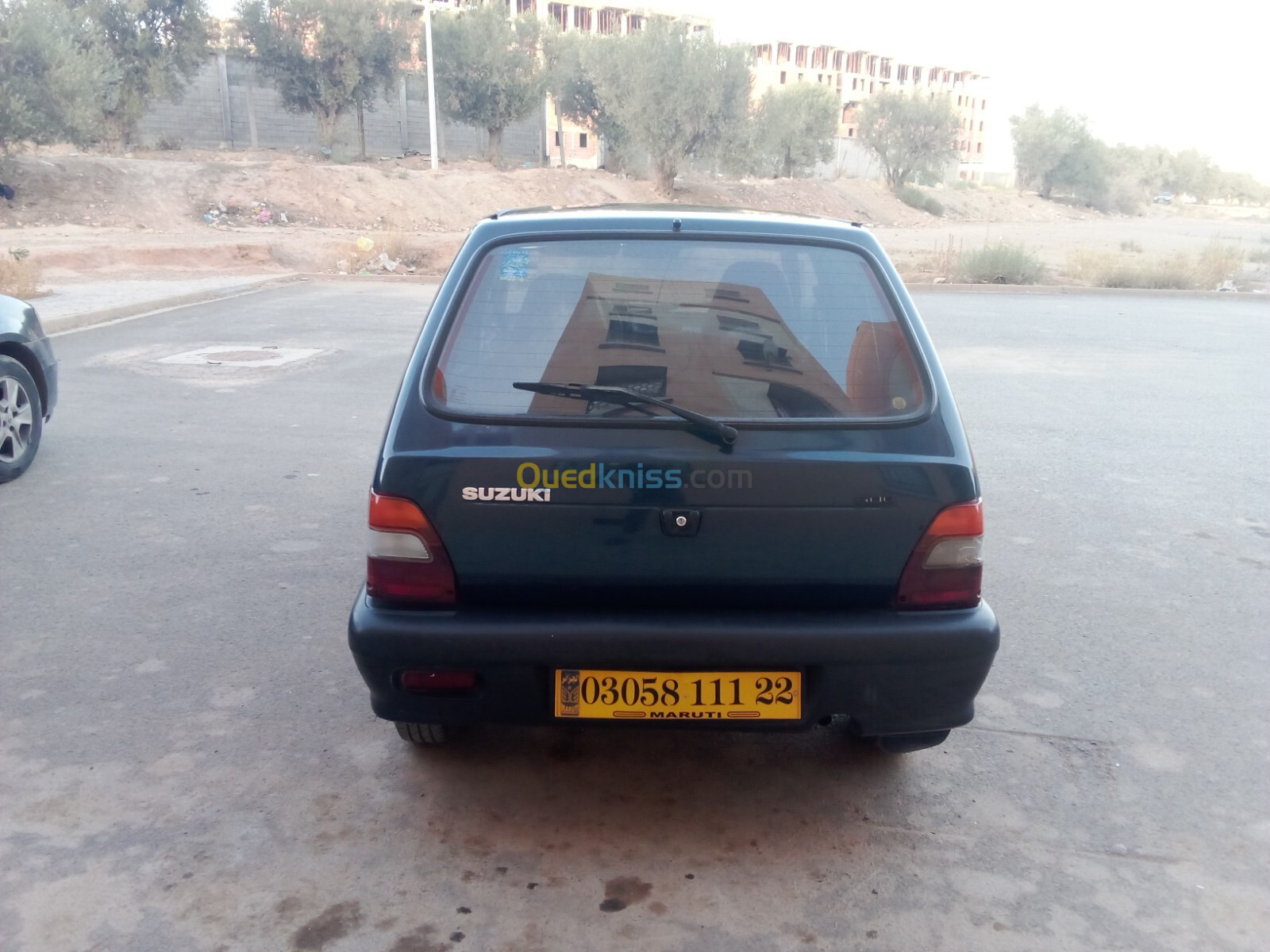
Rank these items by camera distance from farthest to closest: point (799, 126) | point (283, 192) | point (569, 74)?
point (799, 126) < point (569, 74) < point (283, 192)

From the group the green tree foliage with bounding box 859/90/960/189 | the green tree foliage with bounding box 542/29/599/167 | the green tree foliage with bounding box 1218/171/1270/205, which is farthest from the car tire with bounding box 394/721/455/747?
the green tree foliage with bounding box 1218/171/1270/205

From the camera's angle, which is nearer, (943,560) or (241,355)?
(943,560)

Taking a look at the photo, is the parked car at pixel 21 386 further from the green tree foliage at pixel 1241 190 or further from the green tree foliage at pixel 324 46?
the green tree foliage at pixel 1241 190

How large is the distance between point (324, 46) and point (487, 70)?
23.1 feet

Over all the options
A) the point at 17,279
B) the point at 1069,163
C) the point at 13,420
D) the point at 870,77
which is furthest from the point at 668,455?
the point at 870,77

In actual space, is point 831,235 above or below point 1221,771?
above

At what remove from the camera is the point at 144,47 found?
3816 centimetres

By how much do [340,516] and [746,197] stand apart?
42.7m

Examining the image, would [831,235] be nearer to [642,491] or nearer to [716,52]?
[642,491]

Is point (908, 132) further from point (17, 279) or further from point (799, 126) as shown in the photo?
point (17, 279)

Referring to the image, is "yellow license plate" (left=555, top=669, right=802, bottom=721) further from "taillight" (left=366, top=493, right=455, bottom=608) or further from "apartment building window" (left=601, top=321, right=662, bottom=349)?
"apartment building window" (left=601, top=321, right=662, bottom=349)

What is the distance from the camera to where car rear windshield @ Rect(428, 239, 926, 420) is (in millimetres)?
2844

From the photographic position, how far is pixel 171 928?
2.55 metres

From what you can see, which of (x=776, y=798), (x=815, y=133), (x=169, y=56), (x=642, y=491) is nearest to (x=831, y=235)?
(x=642, y=491)
